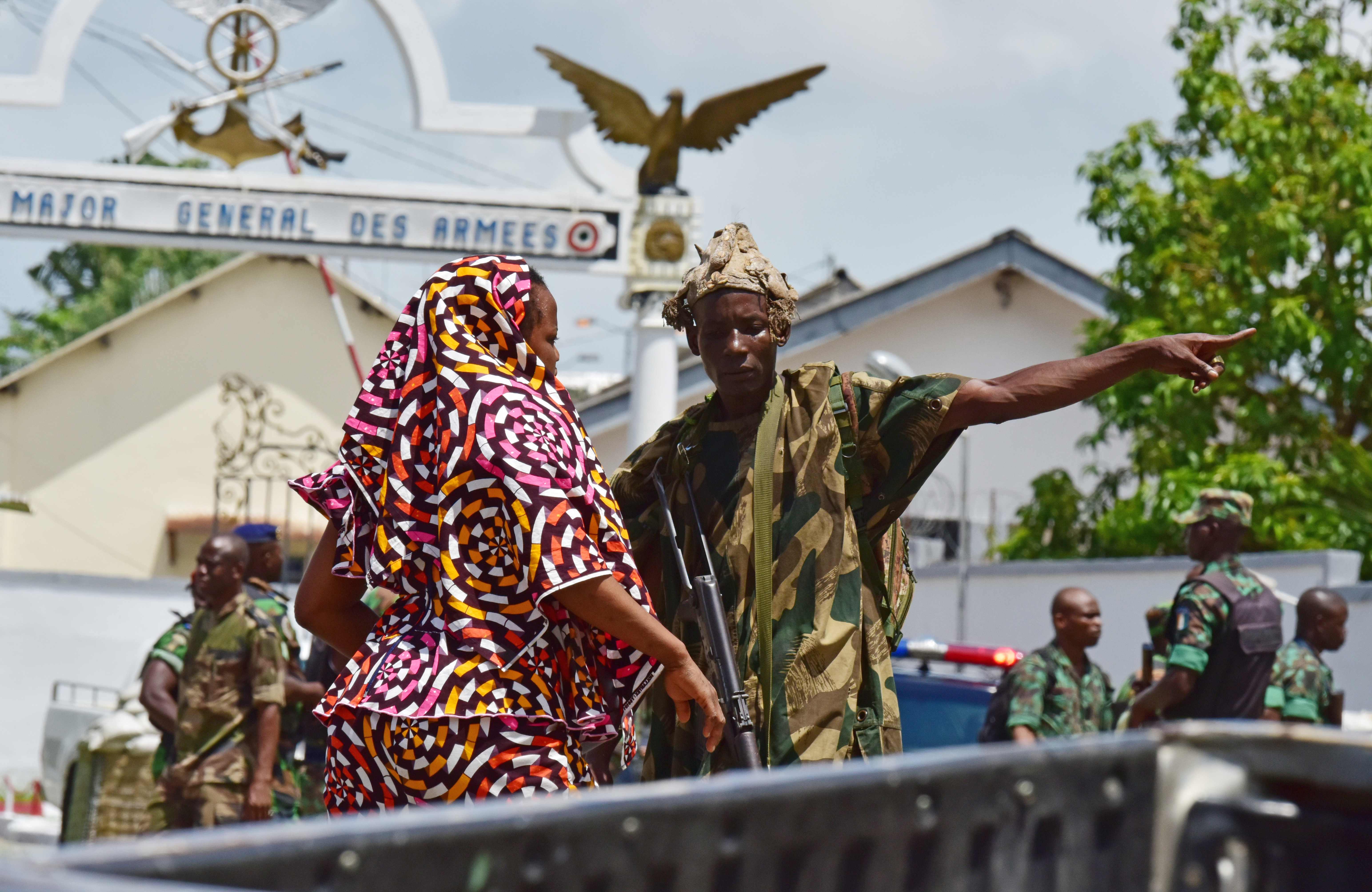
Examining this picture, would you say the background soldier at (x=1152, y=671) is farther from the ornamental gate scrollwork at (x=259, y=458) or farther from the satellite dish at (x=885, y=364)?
the ornamental gate scrollwork at (x=259, y=458)

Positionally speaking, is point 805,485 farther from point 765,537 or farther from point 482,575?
point 482,575

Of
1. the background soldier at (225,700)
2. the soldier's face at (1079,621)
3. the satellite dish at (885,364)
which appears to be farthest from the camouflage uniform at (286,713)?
the satellite dish at (885,364)

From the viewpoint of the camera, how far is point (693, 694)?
2742 millimetres

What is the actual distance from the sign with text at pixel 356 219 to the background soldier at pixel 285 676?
455 cm

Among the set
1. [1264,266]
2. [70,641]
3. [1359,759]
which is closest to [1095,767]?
[1359,759]

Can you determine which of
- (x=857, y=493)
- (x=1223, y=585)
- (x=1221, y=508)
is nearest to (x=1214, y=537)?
(x=1221, y=508)

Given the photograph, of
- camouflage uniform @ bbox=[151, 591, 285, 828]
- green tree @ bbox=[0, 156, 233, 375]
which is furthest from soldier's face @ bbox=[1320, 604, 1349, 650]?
green tree @ bbox=[0, 156, 233, 375]

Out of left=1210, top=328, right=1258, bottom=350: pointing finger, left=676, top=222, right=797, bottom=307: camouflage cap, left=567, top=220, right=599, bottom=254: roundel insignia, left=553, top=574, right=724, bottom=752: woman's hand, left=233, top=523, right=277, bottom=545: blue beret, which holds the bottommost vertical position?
left=553, top=574, right=724, bottom=752: woman's hand

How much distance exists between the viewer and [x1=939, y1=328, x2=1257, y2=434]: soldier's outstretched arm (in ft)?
9.48

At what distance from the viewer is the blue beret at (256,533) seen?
7008 millimetres

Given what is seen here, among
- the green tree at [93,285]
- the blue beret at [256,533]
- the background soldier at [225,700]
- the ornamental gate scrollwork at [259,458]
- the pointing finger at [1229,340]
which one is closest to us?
the pointing finger at [1229,340]

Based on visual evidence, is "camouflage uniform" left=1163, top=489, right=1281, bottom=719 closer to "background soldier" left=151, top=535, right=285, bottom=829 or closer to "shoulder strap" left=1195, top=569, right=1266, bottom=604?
"shoulder strap" left=1195, top=569, right=1266, bottom=604

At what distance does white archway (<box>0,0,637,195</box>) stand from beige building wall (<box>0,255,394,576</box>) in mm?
12042

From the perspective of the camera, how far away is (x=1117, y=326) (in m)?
13.9
